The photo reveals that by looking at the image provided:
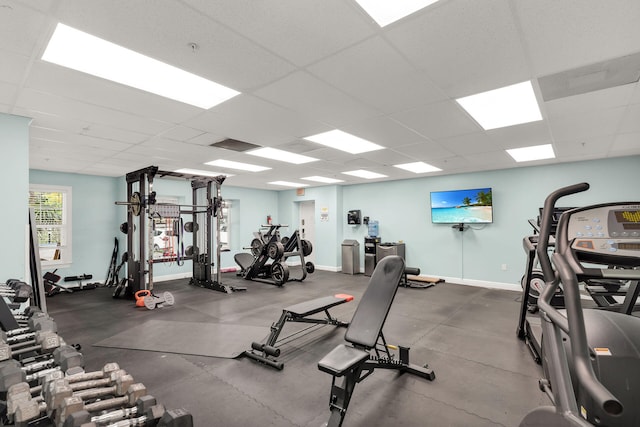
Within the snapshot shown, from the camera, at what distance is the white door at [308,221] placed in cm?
966

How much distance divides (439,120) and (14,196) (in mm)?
4529

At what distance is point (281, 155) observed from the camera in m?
5.04

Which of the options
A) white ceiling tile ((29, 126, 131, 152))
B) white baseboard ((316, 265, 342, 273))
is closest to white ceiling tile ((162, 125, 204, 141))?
white ceiling tile ((29, 126, 131, 152))

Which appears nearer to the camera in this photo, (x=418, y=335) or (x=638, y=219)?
(x=638, y=219)

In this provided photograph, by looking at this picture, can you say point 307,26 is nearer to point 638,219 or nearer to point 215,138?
point 638,219

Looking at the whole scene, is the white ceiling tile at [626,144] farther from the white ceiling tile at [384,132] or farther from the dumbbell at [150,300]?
the dumbbell at [150,300]

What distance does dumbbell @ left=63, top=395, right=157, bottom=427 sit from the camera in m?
1.12

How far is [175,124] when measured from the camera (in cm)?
347

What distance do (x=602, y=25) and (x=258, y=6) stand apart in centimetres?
196

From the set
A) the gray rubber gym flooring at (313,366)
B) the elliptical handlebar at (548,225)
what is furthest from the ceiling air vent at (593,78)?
the gray rubber gym flooring at (313,366)

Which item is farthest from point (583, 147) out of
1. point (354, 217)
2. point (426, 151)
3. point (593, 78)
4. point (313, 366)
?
point (354, 217)

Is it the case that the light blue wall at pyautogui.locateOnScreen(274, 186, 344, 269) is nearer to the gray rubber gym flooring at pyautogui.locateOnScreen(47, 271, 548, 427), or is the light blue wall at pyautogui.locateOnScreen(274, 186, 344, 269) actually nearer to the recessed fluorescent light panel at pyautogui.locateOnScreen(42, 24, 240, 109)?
the gray rubber gym flooring at pyautogui.locateOnScreen(47, 271, 548, 427)

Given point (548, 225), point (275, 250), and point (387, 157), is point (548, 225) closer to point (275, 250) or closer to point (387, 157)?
point (387, 157)

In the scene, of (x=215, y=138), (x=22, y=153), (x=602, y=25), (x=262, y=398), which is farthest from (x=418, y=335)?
(x=22, y=153)
